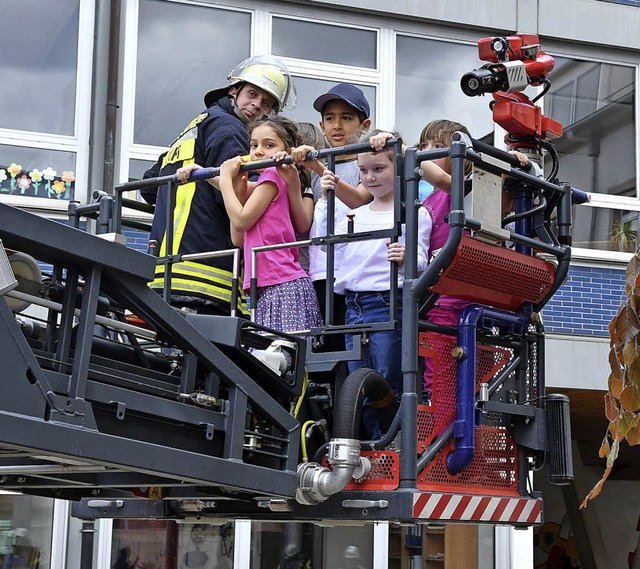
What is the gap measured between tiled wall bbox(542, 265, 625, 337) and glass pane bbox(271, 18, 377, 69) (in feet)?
9.63

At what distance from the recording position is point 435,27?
13.4 metres

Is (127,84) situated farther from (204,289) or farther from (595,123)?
(204,289)

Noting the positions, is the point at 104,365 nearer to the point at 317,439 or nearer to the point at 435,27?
the point at 317,439

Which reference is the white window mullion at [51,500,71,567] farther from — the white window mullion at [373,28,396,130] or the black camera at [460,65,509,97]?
the black camera at [460,65,509,97]

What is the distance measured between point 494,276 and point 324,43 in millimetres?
7202

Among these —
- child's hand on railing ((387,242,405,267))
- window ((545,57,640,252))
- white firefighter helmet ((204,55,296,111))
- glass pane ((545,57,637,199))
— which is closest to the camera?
child's hand on railing ((387,242,405,267))

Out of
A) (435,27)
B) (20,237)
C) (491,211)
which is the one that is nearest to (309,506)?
(491,211)

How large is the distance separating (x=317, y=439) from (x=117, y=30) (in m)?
7.32

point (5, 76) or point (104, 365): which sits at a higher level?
point (5, 76)

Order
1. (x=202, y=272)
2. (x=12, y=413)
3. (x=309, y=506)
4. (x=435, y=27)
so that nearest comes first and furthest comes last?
(x=12, y=413) → (x=309, y=506) → (x=202, y=272) → (x=435, y=27)

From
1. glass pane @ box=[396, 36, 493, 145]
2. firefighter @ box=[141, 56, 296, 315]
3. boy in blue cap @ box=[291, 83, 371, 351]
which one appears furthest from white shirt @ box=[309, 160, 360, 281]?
glass pane @ box=[396, 36, 493, 145]

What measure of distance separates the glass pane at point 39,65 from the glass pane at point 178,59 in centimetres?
65

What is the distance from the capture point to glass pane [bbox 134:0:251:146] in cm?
1241

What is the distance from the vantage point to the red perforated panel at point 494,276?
602 centimetres
